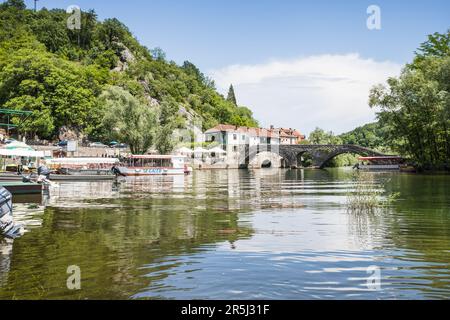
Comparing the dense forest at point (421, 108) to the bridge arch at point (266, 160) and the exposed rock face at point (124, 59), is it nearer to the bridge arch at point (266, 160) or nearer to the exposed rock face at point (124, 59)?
the bridge arch at point (266, 160)

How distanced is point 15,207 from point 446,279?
20.5 m

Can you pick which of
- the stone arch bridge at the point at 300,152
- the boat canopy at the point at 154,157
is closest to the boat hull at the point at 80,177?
the boat canopy at the point at 154,157

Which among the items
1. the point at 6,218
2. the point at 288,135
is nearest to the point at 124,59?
the point at 288,135

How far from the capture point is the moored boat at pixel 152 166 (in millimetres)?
66125

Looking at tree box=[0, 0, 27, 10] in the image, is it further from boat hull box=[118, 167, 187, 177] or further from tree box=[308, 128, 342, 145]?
boat hull box=[118, 167, 187, 177]

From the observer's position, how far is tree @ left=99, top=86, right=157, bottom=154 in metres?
73.9

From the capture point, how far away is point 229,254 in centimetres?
1173

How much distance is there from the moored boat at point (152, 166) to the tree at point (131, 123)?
4923 mm

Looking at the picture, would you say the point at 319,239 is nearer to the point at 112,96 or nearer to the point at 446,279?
the point at 446,279

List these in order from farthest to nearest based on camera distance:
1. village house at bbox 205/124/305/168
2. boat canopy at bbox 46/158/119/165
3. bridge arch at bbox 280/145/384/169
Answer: village house at bbox 205/124/305/168, bridge arch at bbox 280/145/384/169, boat canopy at bbox 46/158/119/165

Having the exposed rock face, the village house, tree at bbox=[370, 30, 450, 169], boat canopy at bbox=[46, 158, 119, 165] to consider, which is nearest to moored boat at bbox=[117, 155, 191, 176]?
boat canopy at bbox=[46, 158, 119, 165]

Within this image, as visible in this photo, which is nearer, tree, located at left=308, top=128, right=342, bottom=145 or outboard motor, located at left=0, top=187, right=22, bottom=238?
outboard motor, located at left=0, top=187, right=22, bottom=238

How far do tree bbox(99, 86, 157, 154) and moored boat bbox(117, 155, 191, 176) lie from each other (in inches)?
194

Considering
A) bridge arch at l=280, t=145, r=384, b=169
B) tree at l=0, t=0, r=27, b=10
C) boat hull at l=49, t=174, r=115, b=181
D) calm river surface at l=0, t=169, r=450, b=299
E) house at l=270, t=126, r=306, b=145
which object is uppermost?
tree at l=0, t=0, r=27, b=10
